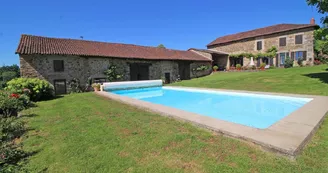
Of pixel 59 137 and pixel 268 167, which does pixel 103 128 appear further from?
pixel 268 167

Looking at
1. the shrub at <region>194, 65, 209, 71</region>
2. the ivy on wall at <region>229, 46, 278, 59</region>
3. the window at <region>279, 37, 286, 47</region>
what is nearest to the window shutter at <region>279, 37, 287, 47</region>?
the window at <region>279, 37, 286, 47</region>

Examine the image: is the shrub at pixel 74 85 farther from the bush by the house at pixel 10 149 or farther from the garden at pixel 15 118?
the bush by the house at pixel 10 149

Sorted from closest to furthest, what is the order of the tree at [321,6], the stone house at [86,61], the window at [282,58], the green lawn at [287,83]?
the green lawn at [287,83], the tree at [321,6], the stone house at [86,61], the window at [282,58]

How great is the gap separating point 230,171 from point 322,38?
1490 cm

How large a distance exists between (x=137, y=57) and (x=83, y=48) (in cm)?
542

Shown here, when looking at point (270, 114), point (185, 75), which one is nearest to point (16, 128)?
point (270, 114)

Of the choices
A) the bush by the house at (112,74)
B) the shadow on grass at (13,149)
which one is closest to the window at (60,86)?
the bush by the house at (112,74)

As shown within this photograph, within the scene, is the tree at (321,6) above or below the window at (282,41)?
below

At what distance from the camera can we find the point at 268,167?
249cm

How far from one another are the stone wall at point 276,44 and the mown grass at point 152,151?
2390cm

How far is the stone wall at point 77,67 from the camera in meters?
13.0

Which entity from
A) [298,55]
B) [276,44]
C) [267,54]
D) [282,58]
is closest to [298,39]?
[298,55]

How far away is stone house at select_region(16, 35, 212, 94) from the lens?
1323 centimetres

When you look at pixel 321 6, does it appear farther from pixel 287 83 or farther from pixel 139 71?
pixel 139 71
